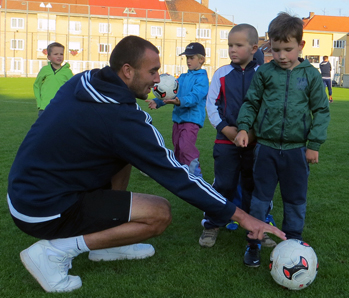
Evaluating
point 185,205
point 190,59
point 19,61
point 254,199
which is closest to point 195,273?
point 254,199

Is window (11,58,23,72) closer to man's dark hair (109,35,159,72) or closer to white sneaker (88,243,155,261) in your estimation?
white sneaker (88,243,155,261)

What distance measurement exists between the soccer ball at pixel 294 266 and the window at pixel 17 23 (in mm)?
52742

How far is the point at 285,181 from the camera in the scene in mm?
3619

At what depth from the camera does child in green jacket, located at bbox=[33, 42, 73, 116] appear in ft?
25.9

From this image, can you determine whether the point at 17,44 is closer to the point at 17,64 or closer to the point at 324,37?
the point at 17,64

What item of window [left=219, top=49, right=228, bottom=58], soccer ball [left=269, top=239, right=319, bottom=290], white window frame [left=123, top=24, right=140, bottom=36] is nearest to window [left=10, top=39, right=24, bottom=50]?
white window frame [left=123, top=24, right=140, bottom=36]

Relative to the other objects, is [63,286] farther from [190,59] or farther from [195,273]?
[190,59]

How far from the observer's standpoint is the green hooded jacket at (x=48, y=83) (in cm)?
800

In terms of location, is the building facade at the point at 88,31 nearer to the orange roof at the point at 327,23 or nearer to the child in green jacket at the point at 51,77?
the orange roof at the point at 327,23

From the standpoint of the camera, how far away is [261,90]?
11.9 ft

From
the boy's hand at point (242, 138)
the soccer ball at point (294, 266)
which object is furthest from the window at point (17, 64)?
the soccer ball at point (294, 266)

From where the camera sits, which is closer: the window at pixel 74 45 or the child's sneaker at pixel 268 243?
the child's sneaker at pixel 268 243

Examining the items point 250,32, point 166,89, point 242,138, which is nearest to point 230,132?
point 242,138

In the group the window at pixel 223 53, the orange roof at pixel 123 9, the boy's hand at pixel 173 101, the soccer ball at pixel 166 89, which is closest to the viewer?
the boy's hand at pixel 173 101
